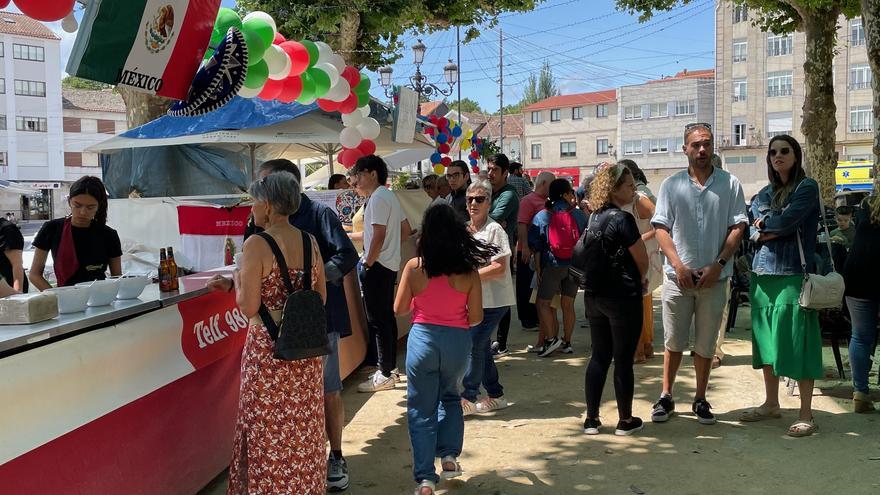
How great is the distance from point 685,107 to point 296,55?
6066 centimetres

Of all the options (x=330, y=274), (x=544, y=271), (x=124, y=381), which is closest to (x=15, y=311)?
(x=124, y=381)

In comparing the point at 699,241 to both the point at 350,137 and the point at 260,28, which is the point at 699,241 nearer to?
the point at 260,28

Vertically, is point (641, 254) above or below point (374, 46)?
below

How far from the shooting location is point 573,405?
19.0 feet

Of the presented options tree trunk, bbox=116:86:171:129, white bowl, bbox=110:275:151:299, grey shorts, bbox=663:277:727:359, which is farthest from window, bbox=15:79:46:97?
grey shorts, bbox=663:277:727:359

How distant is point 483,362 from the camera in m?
5.35

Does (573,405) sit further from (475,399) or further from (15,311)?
(15,311)

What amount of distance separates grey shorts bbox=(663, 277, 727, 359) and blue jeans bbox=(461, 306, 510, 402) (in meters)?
1.17

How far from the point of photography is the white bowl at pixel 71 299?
129 inches

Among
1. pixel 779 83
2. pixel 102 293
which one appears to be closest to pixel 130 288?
pixel 102 293

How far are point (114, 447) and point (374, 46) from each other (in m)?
11.7

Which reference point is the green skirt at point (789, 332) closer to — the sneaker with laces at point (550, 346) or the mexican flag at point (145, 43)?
the sneaker with laces at point (550, 346)

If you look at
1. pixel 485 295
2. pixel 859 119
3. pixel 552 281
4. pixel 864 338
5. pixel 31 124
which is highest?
pixel 31 124

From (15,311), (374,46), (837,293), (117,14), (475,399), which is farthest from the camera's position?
(374,46)
